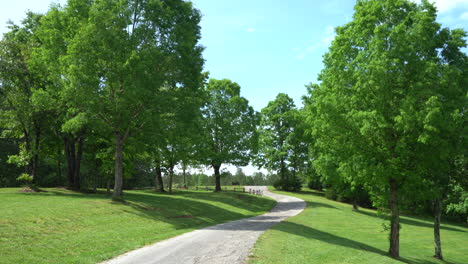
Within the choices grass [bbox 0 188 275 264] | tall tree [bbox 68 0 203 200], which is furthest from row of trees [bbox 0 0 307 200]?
grass [bbox 0 188 275 264]

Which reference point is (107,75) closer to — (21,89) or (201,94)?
(201,94)

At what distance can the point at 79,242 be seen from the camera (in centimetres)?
1401

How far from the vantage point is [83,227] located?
1702 cm

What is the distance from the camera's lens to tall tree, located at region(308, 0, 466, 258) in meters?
15.5

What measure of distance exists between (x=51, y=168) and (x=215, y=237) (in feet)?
147

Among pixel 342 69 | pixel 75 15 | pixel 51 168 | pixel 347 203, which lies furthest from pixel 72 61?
pixel 347 203

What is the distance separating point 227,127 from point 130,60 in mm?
26217

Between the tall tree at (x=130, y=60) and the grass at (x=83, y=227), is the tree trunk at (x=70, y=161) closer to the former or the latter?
the tall tree at (x=130, y=60)

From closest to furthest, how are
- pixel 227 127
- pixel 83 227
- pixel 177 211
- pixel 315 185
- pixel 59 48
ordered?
1. pixel 83 227
2. pixel 59 48
3. pixel 177 211
4. pixel 227 127
5. pixel 315 185

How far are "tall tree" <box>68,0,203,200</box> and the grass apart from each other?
4835mm

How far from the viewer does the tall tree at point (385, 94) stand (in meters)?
15.5

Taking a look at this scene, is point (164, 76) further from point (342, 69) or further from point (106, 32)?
point (342, 69)

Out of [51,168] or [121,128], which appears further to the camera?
[51,168]

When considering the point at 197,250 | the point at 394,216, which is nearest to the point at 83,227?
the point at 197,250
